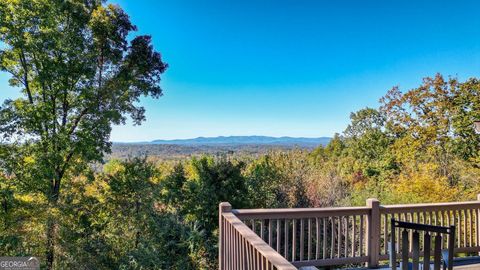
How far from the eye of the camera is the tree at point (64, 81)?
7.68m

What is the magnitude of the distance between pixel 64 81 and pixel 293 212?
8012mm

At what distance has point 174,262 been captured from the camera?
7793 millimetres

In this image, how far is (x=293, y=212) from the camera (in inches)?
124

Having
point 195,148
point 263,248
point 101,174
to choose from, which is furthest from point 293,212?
point 195,148

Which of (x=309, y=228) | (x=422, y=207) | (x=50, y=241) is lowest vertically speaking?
(x=50, y=241)

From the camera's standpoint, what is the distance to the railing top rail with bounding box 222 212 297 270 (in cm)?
154

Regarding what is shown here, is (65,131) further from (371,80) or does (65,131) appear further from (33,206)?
(371,80)

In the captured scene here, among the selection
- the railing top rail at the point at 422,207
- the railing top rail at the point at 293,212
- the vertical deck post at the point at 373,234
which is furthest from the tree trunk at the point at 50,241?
the railing top rail at the point at 422,207

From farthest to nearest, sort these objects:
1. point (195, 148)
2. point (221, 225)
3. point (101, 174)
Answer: point (195, 148)
point (101, 174)
point (221, 225)

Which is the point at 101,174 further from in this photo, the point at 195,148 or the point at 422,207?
the point at 195,148

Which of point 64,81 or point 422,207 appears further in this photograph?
point 64,81

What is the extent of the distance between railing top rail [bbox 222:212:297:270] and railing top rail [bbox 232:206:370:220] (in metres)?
0.38

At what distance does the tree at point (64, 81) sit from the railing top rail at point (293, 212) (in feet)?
22.9

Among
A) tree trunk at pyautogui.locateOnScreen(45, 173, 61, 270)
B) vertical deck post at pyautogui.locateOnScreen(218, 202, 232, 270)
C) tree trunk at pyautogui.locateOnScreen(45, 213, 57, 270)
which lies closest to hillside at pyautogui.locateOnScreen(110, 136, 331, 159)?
tree trunk at pyautogui.locateOnScreen(45, 173, 61, 270)
